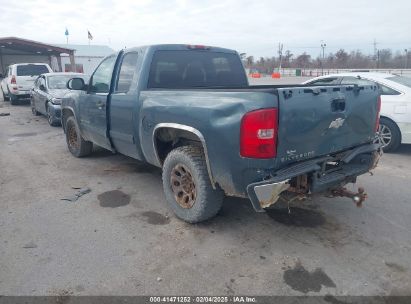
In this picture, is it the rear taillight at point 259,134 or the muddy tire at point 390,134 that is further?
the muddy tire at point 390,134

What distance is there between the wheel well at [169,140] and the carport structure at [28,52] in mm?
26303

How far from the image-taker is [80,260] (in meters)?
3.23

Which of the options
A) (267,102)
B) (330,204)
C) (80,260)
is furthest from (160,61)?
(330,204)

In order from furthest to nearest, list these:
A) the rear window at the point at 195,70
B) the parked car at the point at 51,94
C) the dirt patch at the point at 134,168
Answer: the parked car at the point at 51,94
the dirt patch at the point at 134,168
the rear window at the point at 195,70

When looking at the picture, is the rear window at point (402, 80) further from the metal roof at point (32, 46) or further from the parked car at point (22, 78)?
the metal roof at point (32, 46)

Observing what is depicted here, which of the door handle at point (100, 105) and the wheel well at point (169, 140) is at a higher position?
the door handle at point (100, 105)

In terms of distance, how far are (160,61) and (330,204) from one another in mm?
2772

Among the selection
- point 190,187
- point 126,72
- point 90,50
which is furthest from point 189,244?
point 90,50

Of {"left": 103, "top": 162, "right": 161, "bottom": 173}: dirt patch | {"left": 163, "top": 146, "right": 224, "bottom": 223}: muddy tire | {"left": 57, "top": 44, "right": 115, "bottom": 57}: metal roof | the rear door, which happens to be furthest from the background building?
{"left": 163, "top": 146, "right": 224, "bottom": 223}: muddy tire

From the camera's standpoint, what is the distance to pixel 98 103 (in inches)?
203

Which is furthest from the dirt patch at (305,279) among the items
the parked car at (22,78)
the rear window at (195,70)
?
the parked car at (22,78)

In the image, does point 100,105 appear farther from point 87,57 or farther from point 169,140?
point 87,57

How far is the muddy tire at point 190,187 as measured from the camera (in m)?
3.58

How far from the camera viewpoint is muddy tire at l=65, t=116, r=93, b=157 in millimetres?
6426
